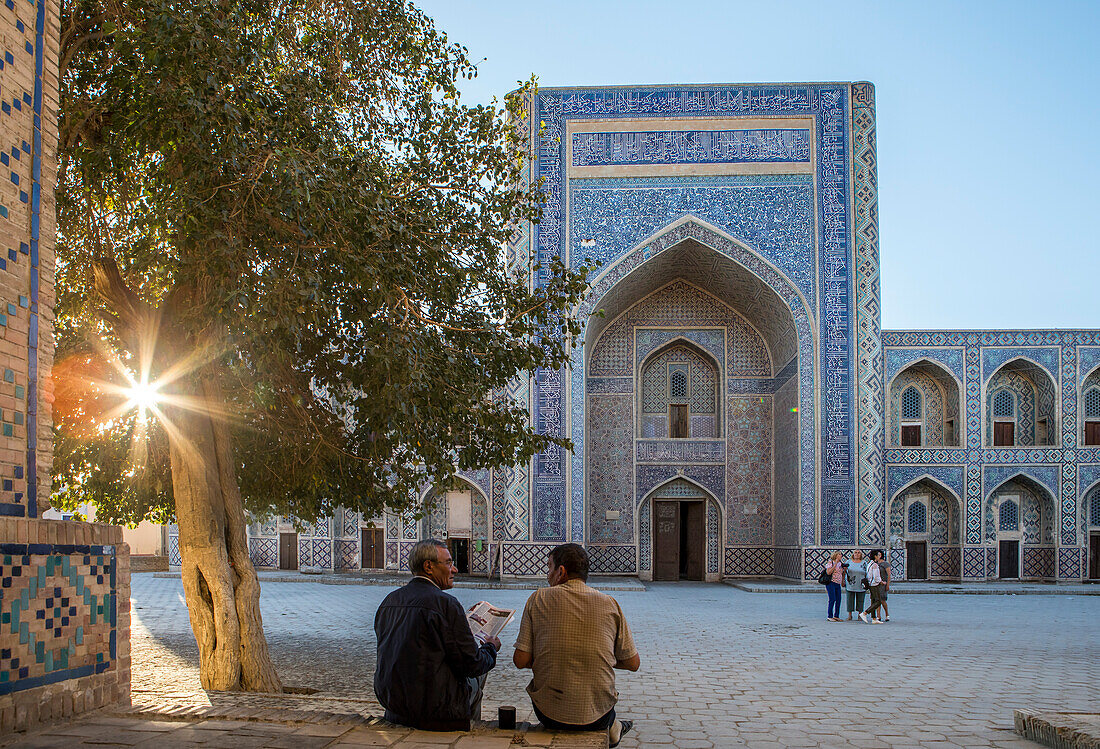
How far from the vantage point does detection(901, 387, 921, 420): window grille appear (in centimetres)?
1934

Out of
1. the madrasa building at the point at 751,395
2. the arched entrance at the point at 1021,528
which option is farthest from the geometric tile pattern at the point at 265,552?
the arched entrance at the point at 1021,528

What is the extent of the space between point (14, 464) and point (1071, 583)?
20.1m

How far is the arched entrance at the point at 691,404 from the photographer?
60.9 feet

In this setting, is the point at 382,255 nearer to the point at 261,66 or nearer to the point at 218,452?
the point at 261,66

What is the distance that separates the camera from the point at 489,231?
21.5 feet

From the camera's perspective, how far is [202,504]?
5.95 m

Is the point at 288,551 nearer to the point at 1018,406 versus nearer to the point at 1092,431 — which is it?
the point at 1018,406

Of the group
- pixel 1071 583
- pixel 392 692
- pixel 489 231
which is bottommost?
pixel 1071 583

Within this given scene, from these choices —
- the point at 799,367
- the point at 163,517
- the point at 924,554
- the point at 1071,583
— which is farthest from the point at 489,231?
the point at 1071,583

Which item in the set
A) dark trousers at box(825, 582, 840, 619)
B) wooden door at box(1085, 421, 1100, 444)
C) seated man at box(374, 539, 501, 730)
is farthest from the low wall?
wooden door at box(1085, 421, 1100, 444)

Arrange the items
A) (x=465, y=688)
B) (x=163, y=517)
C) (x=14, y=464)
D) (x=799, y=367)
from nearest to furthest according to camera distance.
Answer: (x=14, y=464), (x=465, y=688), (x=163, y=517), (x=799, y=367)

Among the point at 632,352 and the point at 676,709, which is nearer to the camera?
the point at 676,709

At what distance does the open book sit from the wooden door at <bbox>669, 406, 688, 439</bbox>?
15.7m

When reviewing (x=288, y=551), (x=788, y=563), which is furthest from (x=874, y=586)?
(x=288, y=551)
